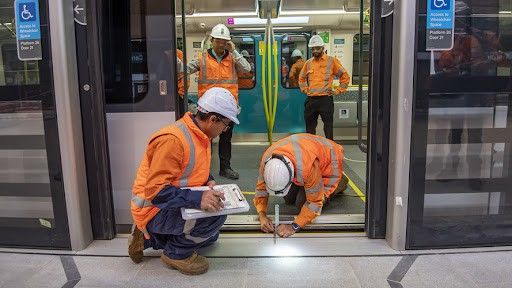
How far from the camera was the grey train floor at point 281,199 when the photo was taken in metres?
4.01

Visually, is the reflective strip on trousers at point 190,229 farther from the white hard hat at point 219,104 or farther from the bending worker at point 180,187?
the white hard hat at point 219,104

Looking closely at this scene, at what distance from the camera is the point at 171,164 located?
8.35 feet

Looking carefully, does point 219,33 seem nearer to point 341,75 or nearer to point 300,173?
point 341,75

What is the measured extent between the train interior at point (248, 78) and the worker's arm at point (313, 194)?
0.63ft

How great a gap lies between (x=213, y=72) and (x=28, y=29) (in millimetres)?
2117

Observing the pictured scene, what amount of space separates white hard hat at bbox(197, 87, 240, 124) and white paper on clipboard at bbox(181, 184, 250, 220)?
480 mm

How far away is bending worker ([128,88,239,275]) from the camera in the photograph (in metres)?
2.54

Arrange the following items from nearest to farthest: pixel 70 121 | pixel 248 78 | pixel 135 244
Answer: pixel 135 244 < pixel 70 121 < pixel 248 78

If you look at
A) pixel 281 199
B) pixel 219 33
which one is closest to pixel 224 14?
pixel 219 33

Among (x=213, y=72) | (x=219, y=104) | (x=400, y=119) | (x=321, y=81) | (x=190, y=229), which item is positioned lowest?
(x=190, y=229)

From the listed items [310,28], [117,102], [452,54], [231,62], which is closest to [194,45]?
[310,28]

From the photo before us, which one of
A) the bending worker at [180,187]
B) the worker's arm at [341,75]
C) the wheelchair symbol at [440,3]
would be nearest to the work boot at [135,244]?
the bending worker at [180,187]

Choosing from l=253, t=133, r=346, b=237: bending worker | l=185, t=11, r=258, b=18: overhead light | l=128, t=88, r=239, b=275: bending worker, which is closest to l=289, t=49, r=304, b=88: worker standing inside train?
l=185, t=11, r=258, b=18: overhead light

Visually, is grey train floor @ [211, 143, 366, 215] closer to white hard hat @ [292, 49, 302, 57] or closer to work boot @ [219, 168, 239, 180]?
work boot @ [219, 168, 239, 180]
